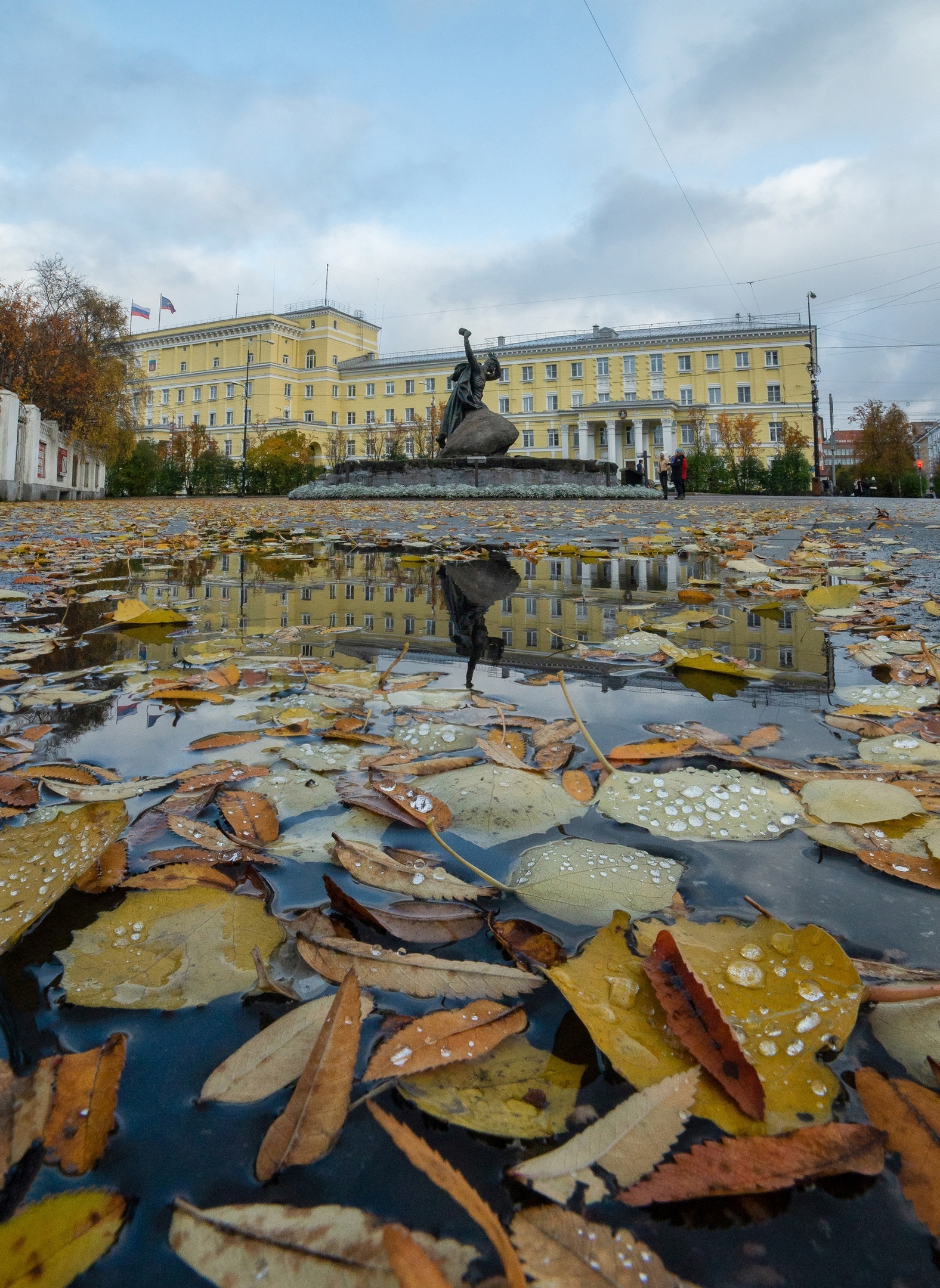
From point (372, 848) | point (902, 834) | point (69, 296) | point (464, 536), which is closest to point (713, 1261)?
point (372, 848)

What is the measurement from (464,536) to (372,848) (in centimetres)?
529

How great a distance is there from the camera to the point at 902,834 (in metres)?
0.91

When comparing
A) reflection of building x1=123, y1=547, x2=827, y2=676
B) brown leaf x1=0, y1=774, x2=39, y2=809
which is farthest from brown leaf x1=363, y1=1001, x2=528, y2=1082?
reflection of building x1=123, y1=547, x2=827, y2=676

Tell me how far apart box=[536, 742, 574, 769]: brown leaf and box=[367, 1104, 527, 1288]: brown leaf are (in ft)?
2.34

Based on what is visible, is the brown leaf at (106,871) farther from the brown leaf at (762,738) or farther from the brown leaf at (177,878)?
the brown leaf at (762,738)

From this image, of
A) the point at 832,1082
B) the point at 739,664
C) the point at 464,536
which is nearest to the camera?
the point at 832,1082

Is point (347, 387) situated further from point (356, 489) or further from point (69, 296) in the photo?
point (356, 489)

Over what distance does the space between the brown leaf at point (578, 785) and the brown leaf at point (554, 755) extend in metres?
0.03

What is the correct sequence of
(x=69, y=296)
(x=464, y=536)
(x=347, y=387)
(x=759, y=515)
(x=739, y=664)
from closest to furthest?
(x=739, y=664) < (x=464, y=536) < (x=759, y=515) < (x=69, y=296) < (x=347, y=387)

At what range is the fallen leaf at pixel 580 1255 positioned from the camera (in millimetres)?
388

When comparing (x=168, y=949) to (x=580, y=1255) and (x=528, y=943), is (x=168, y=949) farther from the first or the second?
(x=580, y=1255)

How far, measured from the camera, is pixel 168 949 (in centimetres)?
69

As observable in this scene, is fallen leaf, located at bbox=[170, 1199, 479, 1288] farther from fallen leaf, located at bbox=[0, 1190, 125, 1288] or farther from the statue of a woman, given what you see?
the statue of a woman

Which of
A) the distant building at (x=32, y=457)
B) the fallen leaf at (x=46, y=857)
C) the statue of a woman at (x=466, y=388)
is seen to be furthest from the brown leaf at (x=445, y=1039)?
the statue of a woman at (x=466, y=388)
